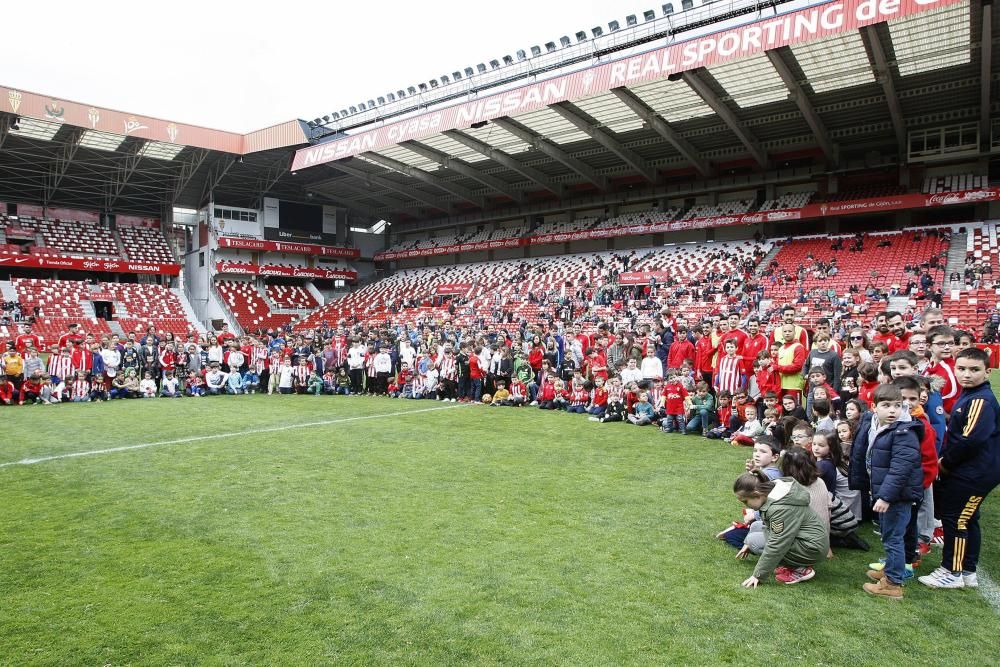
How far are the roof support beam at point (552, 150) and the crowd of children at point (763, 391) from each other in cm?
1120

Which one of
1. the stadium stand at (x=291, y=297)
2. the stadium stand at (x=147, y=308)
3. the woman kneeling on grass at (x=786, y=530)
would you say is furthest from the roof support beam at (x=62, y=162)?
the woman kneeling on grass at (x=786, y=530)

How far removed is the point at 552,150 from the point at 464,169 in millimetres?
5864

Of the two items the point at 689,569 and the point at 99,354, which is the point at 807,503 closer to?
the point at 689,569

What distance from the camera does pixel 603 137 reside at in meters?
25.6

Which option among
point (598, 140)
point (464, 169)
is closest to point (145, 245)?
point (464, 169)

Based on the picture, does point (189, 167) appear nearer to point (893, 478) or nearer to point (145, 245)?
point (145, 245)

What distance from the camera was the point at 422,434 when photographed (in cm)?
898

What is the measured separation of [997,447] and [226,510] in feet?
19.1

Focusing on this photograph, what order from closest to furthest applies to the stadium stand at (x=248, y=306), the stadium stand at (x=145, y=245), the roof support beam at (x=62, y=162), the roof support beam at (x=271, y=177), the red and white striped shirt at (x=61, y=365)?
1. the red and white striped shirt at (x=61, y=365)
2. the roof support beam at (x=62, y=162)
3. the roof support beam at (x=271, y=177)
4. the stadium stand at (x=248, y=306)
5. the stadium stand at (x=145, y=245)

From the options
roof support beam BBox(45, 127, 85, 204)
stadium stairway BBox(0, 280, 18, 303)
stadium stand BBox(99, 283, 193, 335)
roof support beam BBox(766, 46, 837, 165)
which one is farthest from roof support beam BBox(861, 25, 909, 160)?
stadium stairway BBox(0, 280, 18, 303)

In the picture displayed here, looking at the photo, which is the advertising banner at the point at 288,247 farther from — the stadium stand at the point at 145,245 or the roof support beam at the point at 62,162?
the roof support beam at the point at 62,162

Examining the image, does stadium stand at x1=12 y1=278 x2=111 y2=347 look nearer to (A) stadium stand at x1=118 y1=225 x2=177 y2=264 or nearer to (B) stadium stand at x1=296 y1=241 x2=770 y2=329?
(A) stadium stand at x1=118 y1=225 x2=177 y2=264

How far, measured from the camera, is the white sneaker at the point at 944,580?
372 cm

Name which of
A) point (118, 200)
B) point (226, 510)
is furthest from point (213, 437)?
point (118, 200)
